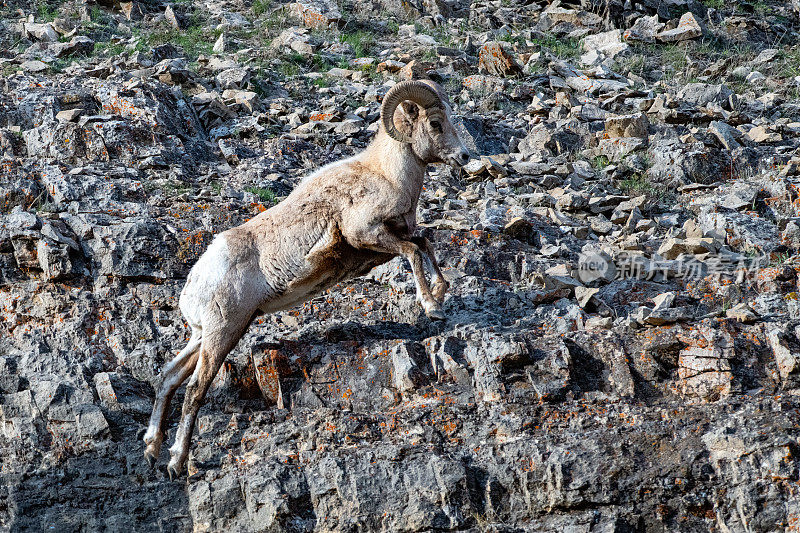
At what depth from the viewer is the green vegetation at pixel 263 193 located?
30.7ft

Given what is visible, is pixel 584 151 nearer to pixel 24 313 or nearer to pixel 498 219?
pixel 498 219

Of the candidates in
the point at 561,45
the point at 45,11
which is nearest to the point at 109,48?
the point at 45,11

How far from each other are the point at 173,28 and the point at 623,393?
10.6 m

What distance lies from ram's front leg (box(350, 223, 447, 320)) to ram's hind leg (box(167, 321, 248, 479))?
1104 mm

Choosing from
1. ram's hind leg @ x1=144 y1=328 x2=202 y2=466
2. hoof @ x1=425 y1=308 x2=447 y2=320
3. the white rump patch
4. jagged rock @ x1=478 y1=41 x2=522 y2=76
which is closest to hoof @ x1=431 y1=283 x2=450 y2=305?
hoof @ x1=425 y1=308 x2=447 y2=320

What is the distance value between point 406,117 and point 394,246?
3.83 feet

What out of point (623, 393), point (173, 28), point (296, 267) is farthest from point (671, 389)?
point (173, 28)

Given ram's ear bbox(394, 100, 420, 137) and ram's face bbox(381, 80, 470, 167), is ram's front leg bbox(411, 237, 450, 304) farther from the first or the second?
ram's ear bbox(394, 100, 420, 137)

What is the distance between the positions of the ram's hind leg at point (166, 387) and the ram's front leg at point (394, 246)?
147cm

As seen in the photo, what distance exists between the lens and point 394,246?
23.3ft

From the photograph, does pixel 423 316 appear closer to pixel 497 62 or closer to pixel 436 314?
pixel 436 314

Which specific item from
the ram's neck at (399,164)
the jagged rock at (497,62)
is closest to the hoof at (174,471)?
the ram's neck at (399,164)

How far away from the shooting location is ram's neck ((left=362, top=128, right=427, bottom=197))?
7320mm

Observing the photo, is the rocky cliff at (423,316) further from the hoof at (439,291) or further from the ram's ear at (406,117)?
the ram's ear at (406,117)
